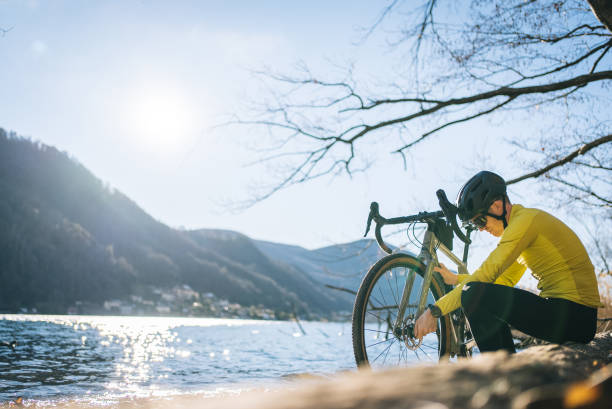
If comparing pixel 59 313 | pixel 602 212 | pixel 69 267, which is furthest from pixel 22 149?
pixel 602 212

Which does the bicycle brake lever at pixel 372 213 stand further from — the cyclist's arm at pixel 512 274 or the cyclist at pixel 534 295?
the cyclist's arm at pixel 512 274

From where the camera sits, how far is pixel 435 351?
3.45 meters

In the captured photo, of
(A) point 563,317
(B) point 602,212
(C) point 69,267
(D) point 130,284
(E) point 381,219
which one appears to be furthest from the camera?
(D) point 130,284

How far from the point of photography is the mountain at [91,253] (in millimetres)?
95500

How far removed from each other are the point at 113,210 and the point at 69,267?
171ft

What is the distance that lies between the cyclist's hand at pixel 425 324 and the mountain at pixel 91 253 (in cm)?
10513

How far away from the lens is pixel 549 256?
258cm

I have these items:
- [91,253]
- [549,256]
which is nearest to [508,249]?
[549,256]

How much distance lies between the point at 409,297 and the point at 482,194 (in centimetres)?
97

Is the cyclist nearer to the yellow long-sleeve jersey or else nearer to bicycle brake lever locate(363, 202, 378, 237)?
the yellow long-sleeve jersey

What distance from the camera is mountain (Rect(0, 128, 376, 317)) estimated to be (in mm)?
95500

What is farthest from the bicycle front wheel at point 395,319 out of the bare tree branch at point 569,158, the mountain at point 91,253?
the mountain at point 91,253

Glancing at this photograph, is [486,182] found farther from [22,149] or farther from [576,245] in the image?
[22,149]

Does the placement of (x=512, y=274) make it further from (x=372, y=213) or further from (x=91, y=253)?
(x=91, y=253)
